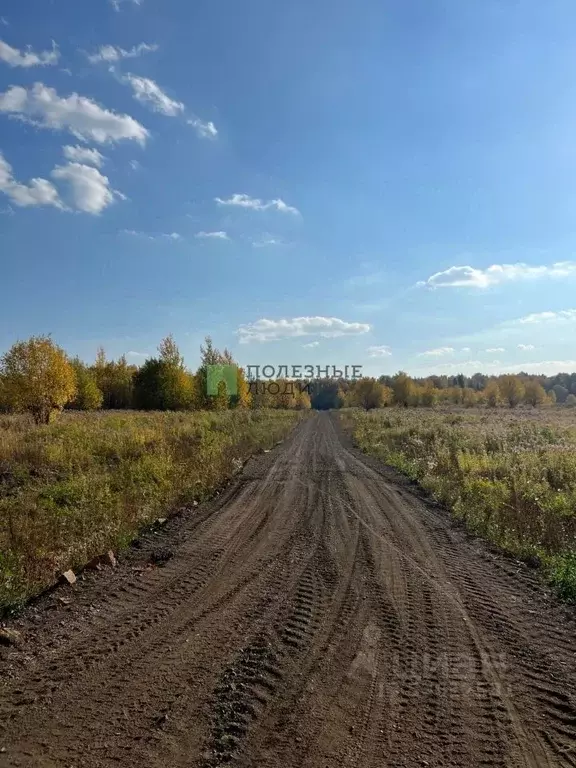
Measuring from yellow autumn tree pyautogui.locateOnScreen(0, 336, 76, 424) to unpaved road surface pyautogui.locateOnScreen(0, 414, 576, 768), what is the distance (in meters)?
23.6

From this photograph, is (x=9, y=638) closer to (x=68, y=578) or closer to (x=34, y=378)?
(x=68, y=578)

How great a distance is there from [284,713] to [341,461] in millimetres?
15759

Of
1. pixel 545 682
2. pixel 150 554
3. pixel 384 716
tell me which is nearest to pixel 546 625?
pixel 545 682

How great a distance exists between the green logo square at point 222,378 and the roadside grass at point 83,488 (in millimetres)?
26212

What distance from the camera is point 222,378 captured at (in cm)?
4947

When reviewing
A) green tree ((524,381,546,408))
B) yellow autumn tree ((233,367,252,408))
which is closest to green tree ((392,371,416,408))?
green tree ((524,381,546,408))

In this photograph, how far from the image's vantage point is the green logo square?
4756cm

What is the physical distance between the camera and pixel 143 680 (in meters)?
3.99

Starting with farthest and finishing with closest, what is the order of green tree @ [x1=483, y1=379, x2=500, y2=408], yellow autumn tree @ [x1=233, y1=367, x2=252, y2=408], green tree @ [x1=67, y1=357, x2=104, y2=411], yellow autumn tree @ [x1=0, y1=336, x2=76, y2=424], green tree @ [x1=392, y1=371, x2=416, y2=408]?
green tree @ [x1=392, y1=371, x2=416, y2=408], green tree @ [x1=483, y1=379, x2=500, y2=408], yellow autumn tree @ [x1=233, y1=367, x2=252, y2=408], green tree @ [x1=67, y1=357, x2=104, y2=411], yellow autumn tree @ [x1=0, y1=336, x2=76, y2=424]

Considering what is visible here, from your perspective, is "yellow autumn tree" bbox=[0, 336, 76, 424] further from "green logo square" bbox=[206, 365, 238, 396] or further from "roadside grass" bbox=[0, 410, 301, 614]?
"green logo square" bbox=[206, 365, 238, 396]

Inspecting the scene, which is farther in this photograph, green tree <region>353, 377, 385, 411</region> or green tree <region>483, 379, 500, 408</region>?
green tree <region>483, 379, 500, 408</region>

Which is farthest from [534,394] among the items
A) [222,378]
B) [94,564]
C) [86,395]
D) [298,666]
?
[298,666]

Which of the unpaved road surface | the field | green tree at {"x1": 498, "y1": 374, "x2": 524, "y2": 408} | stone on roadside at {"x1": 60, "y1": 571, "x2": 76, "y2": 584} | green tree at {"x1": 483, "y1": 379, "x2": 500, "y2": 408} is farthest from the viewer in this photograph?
green tree at {"x1": 483, "y1": 379, "x2": 500, "y2": 408}

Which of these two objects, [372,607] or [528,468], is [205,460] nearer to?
[528,468]
